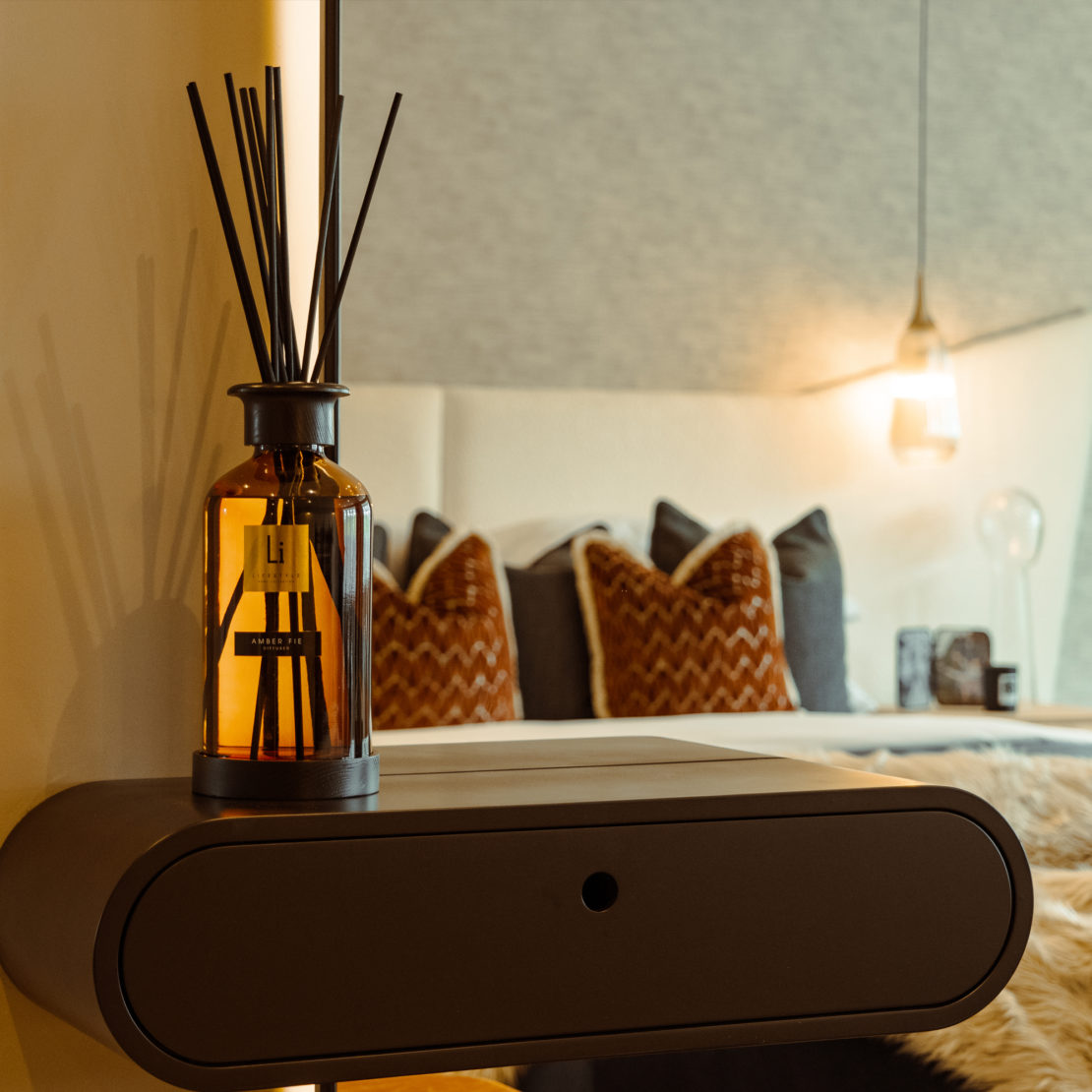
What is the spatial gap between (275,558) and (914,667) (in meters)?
2.90

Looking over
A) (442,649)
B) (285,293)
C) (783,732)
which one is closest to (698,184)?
(442,649)

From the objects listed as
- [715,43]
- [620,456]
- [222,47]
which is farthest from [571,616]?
[222,47]

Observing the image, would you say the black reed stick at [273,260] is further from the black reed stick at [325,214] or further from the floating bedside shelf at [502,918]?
the floating bedside shelf at [502,918]

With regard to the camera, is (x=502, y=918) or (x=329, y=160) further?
(x=329, y=160)

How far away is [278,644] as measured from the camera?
814mm

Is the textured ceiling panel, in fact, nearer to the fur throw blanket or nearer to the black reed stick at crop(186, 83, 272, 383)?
the fur throw blanket

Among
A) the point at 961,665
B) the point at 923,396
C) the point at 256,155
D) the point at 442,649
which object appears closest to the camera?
the point at 256,155

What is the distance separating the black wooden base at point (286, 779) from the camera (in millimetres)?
792

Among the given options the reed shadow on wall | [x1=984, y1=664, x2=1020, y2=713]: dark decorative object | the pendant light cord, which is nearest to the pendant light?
the pendant light cord

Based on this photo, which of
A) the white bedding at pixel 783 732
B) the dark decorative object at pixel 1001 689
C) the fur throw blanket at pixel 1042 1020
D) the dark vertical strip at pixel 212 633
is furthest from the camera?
the dark decorative object at pixel 1001 689

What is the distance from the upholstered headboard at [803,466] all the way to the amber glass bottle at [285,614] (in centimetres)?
229

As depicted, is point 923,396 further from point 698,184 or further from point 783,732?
point 783,732

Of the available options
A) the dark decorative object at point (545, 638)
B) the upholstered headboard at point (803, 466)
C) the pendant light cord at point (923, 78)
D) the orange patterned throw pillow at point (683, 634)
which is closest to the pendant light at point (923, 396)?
the upholstered headboard at point (803, 466)

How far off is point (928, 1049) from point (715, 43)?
3061 millimetres
